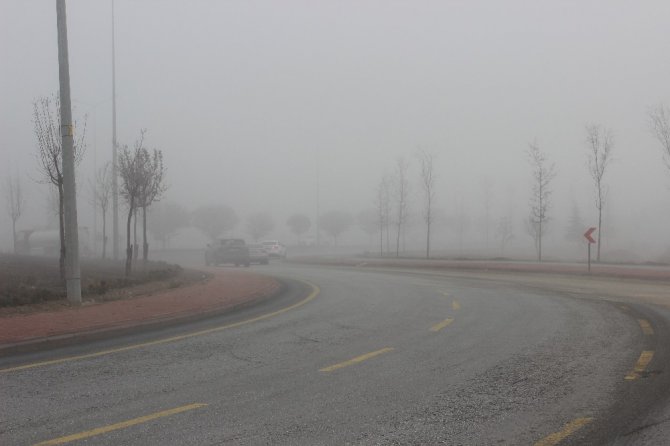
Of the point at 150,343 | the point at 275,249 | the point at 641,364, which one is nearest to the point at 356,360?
the point at 150,343

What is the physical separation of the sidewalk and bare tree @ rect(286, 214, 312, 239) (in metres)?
88.0

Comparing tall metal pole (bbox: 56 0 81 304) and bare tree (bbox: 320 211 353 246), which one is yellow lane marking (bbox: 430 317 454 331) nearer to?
tall metal pole (bbox: 56 0 81 304)

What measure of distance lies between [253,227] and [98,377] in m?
91.1

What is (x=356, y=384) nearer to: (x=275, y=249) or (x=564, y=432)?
(x=564, y=432)

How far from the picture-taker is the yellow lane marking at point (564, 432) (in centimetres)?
423

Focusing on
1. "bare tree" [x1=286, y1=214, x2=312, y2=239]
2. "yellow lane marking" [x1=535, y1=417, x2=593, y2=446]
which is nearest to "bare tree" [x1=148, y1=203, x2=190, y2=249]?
"bare tree" [x1=286, y1=214, x2=312, y2=239]

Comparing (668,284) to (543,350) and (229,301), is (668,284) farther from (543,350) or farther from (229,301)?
(229,301)

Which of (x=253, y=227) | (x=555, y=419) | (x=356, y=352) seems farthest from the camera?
(x=253, y=227)

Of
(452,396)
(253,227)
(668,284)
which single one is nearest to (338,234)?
(253,227)

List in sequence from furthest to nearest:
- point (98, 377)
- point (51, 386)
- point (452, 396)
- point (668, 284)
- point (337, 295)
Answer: point (668, 284), point (337, 295), point (98, 377), point (51, 386), point (452, 396)

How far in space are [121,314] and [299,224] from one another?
93065 millimetres

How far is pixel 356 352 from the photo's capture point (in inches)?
302

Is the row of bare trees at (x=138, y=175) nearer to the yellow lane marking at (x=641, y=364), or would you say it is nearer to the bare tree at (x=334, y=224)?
the yellow lane marking at (x=641, y=364)

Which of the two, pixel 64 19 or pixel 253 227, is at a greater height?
A: pixel 64 19
